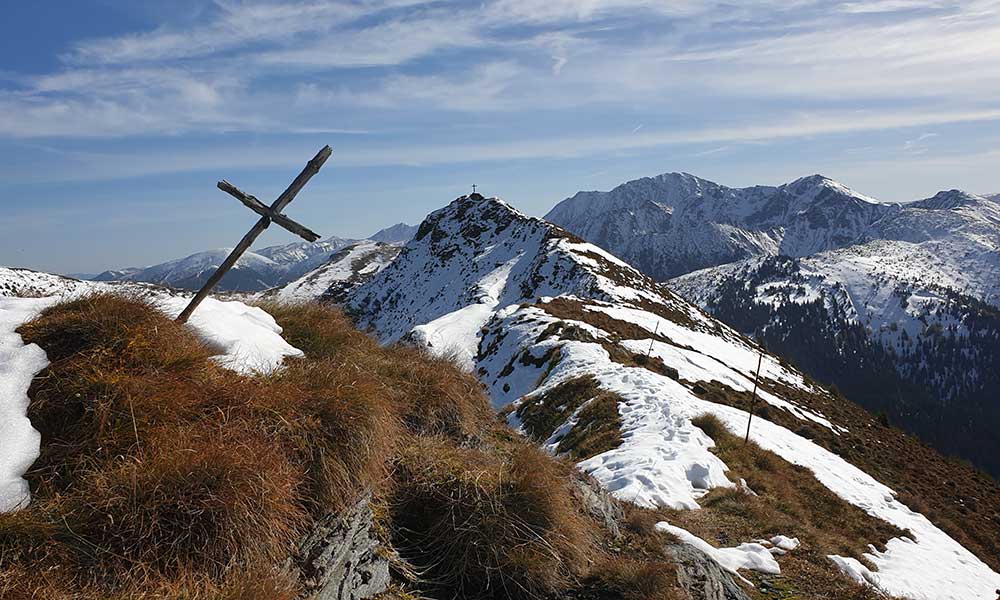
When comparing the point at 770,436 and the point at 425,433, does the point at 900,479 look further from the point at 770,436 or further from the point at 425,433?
the point at 425,433

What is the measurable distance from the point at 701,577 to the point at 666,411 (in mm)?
13106

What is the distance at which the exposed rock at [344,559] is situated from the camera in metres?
4.28

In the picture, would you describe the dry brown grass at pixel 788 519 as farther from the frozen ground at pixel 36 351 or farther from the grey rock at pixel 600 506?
the frozen ground at pixel 36 351

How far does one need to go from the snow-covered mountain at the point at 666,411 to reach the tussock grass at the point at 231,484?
2.94m

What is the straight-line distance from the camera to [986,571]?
1522 centimetres

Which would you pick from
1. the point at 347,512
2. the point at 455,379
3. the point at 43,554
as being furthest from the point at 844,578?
the point at 43,554

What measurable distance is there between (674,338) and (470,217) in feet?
248

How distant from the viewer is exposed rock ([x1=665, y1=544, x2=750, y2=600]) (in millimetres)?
5992

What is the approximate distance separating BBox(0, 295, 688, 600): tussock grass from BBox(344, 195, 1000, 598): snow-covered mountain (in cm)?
294

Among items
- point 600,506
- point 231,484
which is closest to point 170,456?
point 231,484

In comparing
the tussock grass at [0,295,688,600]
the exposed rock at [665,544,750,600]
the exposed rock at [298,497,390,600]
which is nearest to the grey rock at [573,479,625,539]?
the tussock grass at [0,295,688,600]

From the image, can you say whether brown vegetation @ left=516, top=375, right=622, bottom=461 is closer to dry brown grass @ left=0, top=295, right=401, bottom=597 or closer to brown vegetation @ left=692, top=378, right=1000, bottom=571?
brown vegetation @ left=692, top=378, right=1000, bottom=571

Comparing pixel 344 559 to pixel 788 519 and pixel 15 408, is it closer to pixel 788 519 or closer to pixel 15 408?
pixel 15 408

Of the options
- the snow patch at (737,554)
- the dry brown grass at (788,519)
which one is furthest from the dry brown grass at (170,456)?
the dry brown grass at (788,519)
